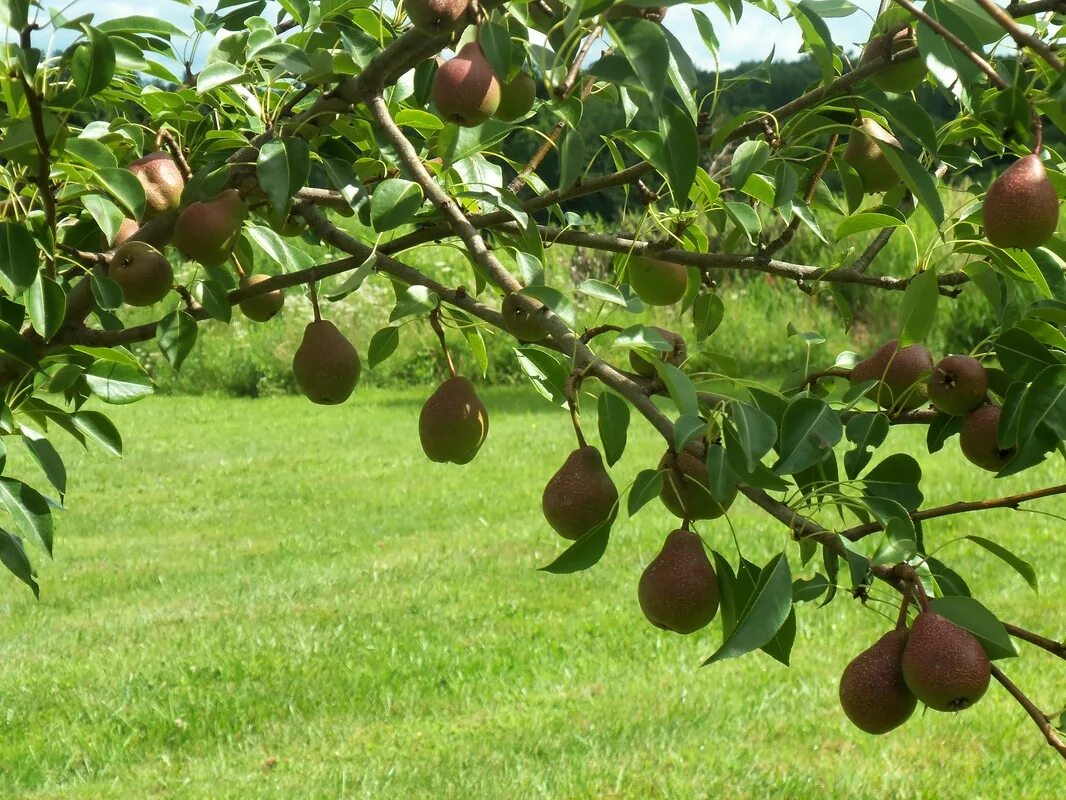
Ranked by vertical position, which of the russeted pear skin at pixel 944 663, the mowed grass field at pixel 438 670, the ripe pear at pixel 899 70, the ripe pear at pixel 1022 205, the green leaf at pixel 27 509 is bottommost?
the mowed grass field at pixel 438 670

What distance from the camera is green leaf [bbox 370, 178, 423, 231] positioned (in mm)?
1120

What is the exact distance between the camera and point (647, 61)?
0.80 m

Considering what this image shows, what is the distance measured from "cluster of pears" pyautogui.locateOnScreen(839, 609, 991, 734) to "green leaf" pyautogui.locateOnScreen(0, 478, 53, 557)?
0.88m

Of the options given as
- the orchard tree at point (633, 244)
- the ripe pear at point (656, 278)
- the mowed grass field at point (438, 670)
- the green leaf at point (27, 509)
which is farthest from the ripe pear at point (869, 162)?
the mowed grass field at point (438, 670)

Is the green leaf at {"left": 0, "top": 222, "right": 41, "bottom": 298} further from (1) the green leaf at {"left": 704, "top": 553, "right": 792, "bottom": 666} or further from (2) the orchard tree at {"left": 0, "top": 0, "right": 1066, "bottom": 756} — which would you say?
(1) the green leaf at {"left": 704, "top": 553, "right": 792, "bottom": 666}

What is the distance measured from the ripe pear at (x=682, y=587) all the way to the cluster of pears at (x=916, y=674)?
120 millimetres

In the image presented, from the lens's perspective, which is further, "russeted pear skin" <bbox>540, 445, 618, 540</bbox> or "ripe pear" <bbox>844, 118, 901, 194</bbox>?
"ripe pear" <bbox>844, 118, 901, 194</bbox>

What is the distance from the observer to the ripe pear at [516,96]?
101 cm

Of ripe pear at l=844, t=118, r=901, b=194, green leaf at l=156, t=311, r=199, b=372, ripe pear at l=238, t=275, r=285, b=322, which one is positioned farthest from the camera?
ripe pear at l=238, t=275, r=285, b=322

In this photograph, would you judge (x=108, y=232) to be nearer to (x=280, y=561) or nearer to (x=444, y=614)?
(x=444, y=614)

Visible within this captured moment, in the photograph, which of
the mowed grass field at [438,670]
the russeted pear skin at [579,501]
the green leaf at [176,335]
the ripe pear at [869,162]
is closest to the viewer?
the russeted pear skin at [579,501]

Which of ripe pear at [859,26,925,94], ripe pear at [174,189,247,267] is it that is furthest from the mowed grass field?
ripe pear at [859,26,925,94]

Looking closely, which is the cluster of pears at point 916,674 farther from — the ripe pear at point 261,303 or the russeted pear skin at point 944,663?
the ripe pear at point 261,303

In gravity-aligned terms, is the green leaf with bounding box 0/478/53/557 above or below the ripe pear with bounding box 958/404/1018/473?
below
